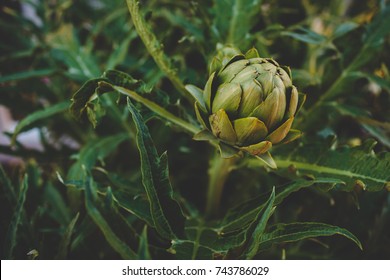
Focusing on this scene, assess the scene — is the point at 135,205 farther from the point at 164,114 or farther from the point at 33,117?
the point at 33,117

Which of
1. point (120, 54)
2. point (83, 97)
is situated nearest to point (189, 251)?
point (83, 97)

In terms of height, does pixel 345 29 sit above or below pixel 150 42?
below

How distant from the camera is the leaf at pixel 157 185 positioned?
375 millimetres

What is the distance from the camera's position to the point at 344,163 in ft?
1.48

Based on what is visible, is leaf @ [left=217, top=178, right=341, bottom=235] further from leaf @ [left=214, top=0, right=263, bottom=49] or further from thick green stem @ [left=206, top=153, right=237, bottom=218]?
leaf @ [left=214, top=0, right=263, bottom=49]

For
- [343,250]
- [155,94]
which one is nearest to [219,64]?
[155,94]

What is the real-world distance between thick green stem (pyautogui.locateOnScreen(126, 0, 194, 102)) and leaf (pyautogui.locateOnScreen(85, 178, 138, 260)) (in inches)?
5.6

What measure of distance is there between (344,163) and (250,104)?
0.15 m

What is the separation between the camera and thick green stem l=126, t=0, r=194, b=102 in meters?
0.42

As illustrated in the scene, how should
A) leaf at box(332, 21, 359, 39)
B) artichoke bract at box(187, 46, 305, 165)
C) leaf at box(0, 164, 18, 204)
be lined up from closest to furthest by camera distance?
artichoke bract at box(187, 46, 305, 165), leaf at box(0, 164, 18, 204), leaf at box(332, 21, 359, 39)

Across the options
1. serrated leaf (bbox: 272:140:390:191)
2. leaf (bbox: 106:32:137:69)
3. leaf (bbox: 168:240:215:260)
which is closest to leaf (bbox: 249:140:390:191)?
serrated leaf (bbox: 272:140:390:191)

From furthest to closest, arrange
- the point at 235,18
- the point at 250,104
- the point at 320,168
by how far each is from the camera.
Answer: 1. the point at 235,18
2. the point at 320,168
3. the point at 250,104
